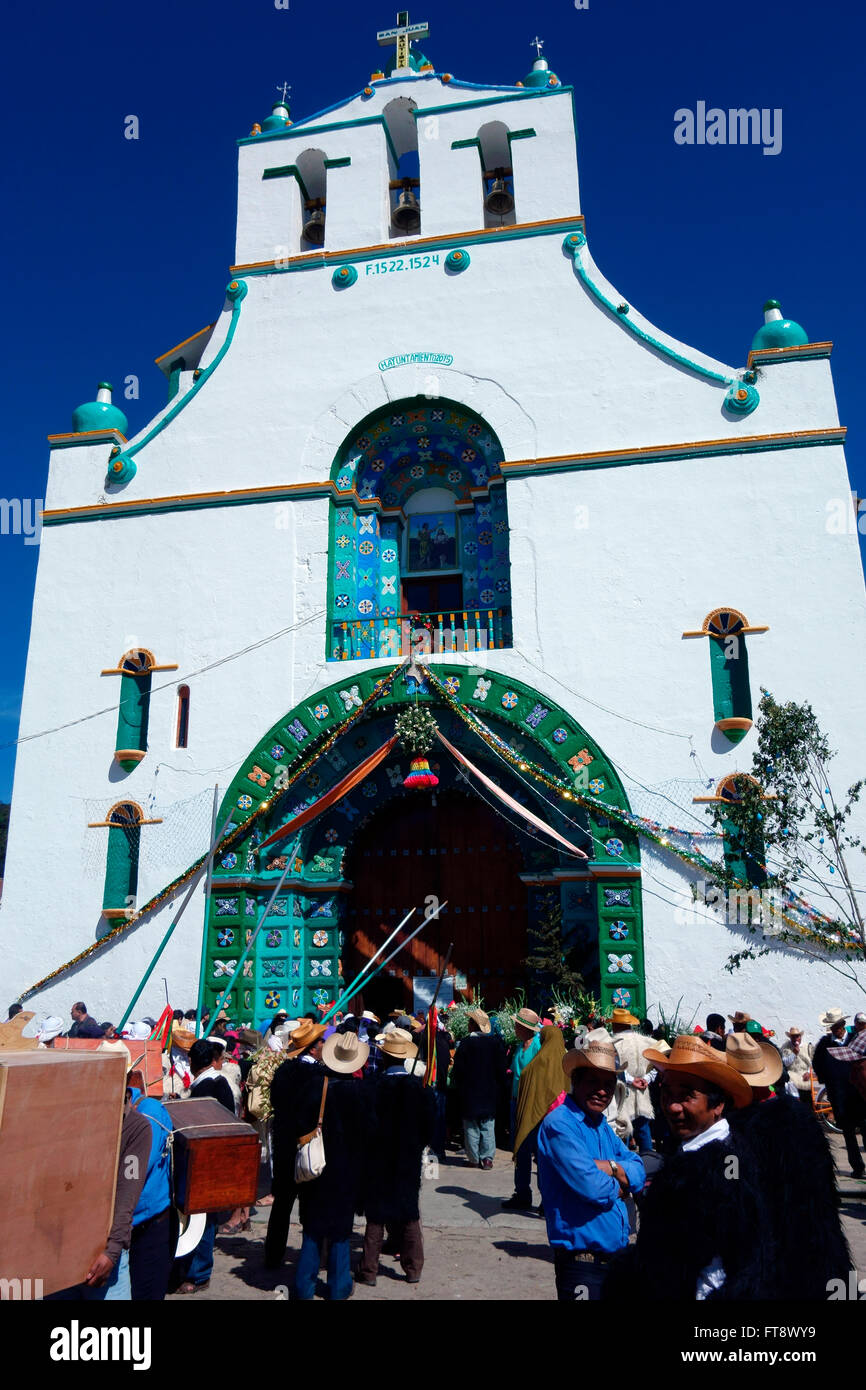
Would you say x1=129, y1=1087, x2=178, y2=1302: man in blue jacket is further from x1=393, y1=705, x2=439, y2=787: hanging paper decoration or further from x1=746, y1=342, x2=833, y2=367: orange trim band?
x1=746, y1=342, x2=833, y2=367: orange trim band

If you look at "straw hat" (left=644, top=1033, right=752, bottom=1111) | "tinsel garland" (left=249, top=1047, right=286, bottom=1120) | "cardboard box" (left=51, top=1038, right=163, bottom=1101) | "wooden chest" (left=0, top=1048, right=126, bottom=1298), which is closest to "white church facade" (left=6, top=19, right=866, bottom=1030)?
"tinsel garland" (left=249, top=1047, right=286, bottom=1120)

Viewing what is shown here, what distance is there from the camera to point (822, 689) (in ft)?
44.5

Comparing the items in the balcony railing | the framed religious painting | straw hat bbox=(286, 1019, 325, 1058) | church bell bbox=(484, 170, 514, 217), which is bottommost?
straw hat bbox=(286, 1019, 325, 1058)

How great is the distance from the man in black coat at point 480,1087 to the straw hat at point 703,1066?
6.65m

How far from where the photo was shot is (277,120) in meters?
18.7

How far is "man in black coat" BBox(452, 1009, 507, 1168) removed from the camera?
10.4 meters

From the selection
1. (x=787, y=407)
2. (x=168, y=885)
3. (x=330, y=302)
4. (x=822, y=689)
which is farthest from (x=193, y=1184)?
(x=330, y=302)

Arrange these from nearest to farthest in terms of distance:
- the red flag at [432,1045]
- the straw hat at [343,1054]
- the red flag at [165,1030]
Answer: the straw hat at [343,1054] → the red flag at [165,1030] → the red flag at [432,1045]

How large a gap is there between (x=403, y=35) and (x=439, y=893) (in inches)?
617

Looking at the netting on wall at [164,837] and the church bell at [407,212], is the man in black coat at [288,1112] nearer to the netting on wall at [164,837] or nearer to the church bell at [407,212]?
the netting on wall at [164,837]

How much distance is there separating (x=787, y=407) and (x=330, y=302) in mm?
7759

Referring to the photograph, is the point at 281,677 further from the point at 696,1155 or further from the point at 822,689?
the point at 696,1155

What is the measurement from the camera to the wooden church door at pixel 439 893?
14555 mm

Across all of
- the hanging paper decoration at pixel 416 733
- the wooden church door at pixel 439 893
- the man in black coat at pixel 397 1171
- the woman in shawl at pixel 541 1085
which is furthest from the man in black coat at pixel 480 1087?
the hanging paper decoration at pixel 416 733
